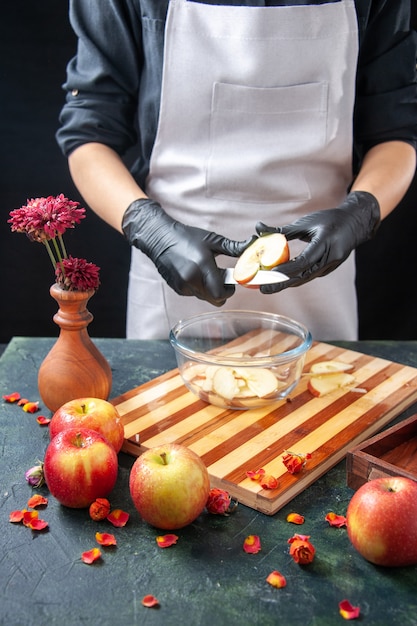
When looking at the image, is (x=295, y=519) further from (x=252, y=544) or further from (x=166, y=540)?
(x=166, y=540)

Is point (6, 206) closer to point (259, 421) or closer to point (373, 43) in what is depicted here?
point (373, 43)

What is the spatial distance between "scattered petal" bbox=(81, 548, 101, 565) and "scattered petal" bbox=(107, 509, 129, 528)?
0.24 feet

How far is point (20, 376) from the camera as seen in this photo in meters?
1.55

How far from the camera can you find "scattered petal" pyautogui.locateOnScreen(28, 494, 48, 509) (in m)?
1.09

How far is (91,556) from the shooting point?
3.17 feet

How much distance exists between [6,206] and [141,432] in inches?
67.8

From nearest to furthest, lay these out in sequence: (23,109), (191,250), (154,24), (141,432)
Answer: (141,432)
(191,250)
(154,24)
(23,109)

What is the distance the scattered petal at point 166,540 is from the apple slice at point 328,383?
512mm

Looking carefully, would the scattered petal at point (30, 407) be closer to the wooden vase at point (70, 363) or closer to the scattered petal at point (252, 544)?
the wooden vase at point (70, 363)

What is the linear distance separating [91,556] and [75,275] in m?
0.51

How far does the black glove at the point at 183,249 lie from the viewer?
1446 millimetres

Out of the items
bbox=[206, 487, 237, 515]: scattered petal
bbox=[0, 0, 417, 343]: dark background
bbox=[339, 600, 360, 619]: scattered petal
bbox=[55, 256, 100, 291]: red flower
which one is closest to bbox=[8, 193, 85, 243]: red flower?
bbox=[55, 256, 100, 291]: red flower

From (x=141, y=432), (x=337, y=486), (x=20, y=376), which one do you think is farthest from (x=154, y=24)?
(x=337, y=486)

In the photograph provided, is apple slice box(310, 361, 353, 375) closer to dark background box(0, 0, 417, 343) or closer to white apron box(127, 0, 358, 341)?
white apron box(127, 0, 358, 341)
